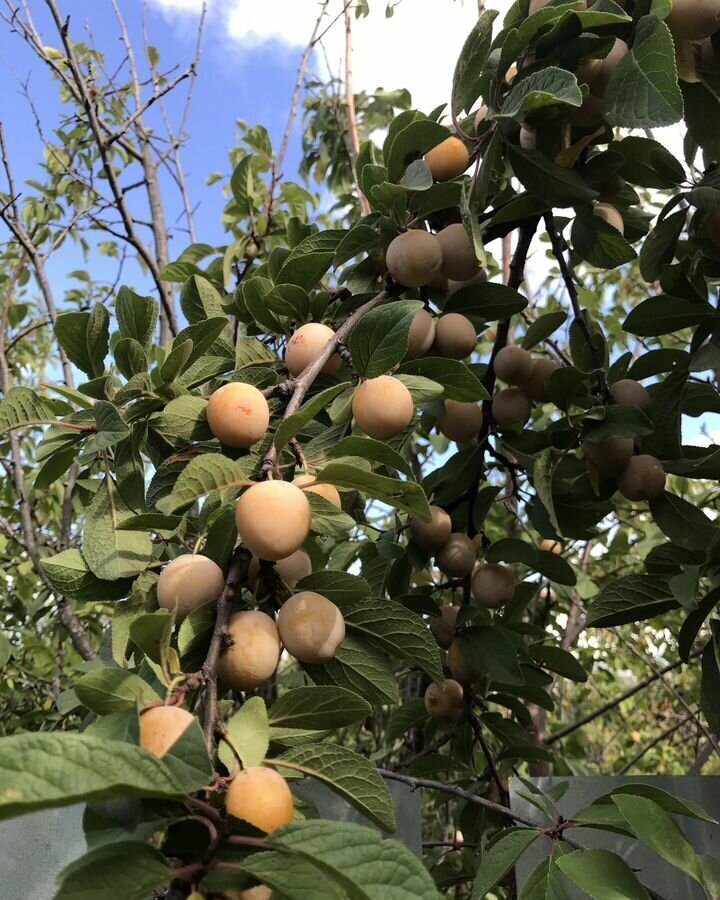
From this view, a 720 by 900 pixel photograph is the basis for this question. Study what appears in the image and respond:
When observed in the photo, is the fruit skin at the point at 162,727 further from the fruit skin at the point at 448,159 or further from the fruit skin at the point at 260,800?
the fruit skin at the point at 448,159

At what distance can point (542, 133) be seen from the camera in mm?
911

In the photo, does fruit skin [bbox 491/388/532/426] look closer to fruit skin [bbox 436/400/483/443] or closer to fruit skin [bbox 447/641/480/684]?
fruit skin [bbox 436/400/483/443]

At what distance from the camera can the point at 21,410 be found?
0.83m

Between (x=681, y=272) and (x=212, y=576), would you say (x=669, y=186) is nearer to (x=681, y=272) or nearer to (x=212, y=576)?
(x=681, y=272)

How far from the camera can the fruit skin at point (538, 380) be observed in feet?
3.86

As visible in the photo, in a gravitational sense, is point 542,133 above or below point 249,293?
above

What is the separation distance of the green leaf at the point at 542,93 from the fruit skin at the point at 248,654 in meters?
0.53

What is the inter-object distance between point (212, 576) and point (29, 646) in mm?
1750

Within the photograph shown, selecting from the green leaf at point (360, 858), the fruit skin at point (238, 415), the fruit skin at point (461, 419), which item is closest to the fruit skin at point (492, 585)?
the fruit skin at point (461, 419)

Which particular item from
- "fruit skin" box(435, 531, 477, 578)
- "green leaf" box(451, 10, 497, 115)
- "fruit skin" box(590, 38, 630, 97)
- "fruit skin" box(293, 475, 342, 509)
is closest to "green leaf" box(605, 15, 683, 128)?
"fruit skin" box(590, 38, 630, 97)

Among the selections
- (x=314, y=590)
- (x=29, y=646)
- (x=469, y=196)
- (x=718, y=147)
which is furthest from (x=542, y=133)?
(x=29, y=646)

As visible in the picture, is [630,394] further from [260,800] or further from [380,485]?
[260,800]

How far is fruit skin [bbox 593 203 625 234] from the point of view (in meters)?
1.06

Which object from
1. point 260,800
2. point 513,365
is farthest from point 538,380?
point 260,800
